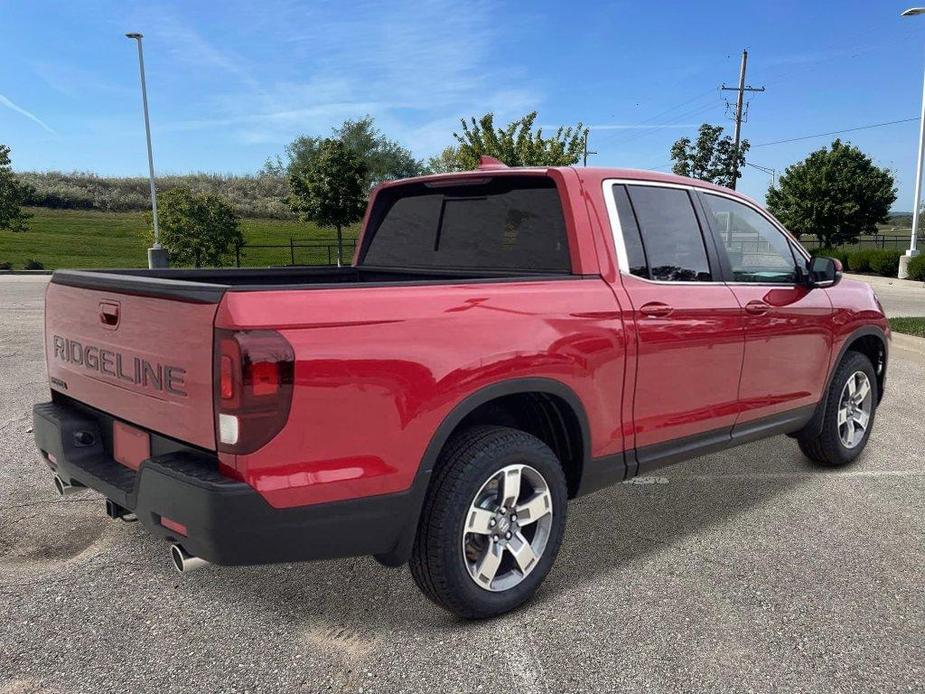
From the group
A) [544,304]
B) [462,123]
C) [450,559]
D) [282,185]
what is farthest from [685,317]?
[282,185]

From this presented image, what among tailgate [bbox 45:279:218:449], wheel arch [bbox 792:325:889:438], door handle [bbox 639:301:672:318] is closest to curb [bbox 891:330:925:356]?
wheel arch [bbox 792:325:889:438]

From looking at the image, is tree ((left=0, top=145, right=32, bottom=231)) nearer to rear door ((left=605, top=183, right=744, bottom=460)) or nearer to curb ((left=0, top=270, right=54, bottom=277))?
curb ((left=0, top=270, right=54, bottom=277))

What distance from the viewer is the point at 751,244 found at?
4.16 m

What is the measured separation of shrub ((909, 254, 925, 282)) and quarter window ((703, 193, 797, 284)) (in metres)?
25.7

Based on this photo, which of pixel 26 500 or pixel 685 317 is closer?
pixel 685 317

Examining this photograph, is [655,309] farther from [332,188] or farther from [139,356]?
[332,188]

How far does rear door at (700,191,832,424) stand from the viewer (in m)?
3.96

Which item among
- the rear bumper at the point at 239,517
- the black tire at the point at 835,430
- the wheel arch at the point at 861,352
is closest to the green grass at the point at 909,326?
the wheel arch at the point at 861,352

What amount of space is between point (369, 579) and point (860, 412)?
11.9ft

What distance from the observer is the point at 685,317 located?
3508mm

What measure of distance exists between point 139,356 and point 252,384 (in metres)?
0.65

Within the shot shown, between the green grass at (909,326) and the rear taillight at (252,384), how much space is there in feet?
35.9

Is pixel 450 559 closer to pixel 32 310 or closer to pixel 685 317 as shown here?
pixel 685 317

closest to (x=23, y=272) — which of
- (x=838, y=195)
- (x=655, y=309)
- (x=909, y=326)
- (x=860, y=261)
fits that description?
(x=909, y=326)
